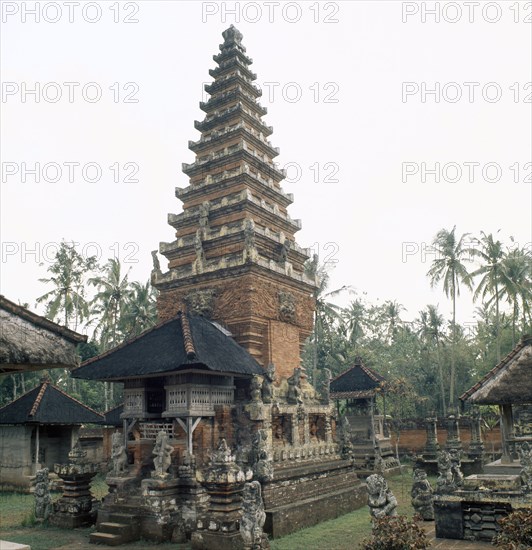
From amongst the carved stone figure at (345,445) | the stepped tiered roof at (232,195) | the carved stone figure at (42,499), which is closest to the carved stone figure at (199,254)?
the stepped tiered roof at (232,195)

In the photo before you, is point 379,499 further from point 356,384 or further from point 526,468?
point 356,384

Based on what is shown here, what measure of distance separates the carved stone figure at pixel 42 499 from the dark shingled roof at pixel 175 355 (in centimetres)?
325

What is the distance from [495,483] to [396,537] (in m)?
6.24

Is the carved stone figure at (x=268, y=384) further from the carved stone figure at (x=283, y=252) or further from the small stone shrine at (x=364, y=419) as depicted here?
the small stone shrine at (x=364, y=419)

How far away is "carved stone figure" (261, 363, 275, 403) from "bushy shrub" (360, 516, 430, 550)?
30.2 feet

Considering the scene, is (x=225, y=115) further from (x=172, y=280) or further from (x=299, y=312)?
(x=299, y=312)

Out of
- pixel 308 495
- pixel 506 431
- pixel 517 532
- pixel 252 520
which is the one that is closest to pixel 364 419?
pixel 308 495

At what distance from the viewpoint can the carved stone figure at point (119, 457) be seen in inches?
613

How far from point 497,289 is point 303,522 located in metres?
28.5

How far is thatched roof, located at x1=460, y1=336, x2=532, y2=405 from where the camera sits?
14505 mm

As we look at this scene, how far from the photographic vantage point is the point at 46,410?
2503 centimetres

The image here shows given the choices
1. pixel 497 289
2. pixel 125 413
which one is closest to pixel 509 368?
pixel 125 413

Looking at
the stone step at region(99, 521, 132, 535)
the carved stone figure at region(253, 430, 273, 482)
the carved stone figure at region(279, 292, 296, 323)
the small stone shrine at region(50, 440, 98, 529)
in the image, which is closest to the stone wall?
the carved stone figure at region(279, 292, 296, 323)

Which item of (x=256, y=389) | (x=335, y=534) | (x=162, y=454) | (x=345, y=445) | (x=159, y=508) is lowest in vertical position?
(x=335, y=534)
